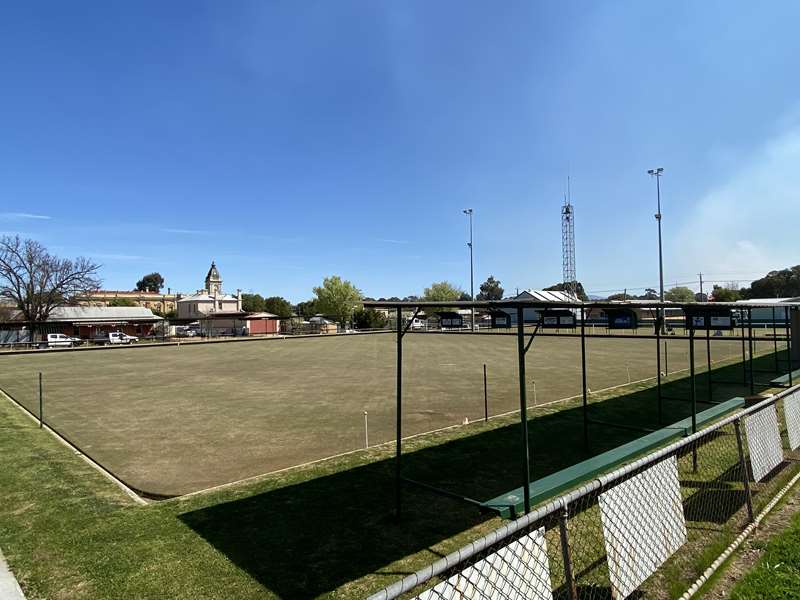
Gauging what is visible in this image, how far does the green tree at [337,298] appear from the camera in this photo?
89.8 meters

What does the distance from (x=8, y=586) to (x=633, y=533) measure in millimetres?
5635

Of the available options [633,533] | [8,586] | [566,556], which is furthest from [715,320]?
[8,586]

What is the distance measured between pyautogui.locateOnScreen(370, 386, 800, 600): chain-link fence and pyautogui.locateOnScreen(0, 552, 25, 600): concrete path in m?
3.64

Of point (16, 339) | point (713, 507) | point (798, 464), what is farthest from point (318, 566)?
point (16, 339)

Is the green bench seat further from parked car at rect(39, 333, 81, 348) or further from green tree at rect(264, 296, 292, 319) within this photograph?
green tree at rect(264, 296, 292, 319)

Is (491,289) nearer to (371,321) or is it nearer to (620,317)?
(371,321)

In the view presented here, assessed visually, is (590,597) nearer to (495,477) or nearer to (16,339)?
(495,477)

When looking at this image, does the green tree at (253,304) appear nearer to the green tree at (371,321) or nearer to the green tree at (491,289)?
the green tree at (371,321)

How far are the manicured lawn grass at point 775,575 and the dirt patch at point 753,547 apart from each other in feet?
0.19

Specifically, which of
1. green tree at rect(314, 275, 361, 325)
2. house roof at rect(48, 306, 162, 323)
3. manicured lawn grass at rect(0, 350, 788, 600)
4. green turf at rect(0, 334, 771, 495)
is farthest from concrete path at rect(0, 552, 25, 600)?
green tree at rect(314, 275, 361, 325)

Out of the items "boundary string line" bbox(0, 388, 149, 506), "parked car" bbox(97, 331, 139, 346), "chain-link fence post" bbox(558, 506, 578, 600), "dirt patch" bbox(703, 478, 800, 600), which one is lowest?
"boundary string line" bbox(0, 388, 149, 506)

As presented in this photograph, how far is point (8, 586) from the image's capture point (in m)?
4.43

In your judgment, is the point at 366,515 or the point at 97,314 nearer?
the point at 366,515

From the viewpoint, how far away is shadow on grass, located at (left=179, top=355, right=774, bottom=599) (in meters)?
4.69
